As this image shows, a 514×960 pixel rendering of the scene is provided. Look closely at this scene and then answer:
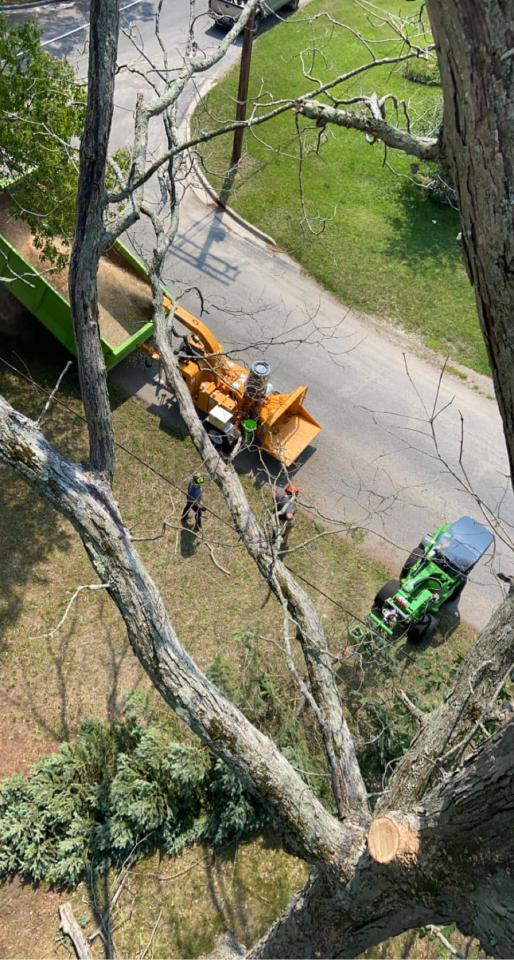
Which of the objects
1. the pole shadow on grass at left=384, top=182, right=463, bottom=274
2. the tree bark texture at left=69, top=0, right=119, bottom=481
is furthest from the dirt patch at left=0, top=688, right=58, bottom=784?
the pole shadow on grass at left=384, top=182, right=463, bottom=274

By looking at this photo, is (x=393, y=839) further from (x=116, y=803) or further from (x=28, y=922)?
(x=28, y=922)

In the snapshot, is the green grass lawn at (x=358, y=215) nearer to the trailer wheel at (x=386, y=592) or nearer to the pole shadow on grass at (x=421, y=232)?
the pole shadow on grass at (x=421, y=232)

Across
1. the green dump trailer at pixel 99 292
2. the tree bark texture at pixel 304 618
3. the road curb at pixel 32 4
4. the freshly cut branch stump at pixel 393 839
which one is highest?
the road curb at pixel 32 4

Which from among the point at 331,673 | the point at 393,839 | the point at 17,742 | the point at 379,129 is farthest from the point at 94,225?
the point at 17,742

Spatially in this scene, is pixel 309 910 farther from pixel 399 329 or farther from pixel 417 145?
pixel 399 329

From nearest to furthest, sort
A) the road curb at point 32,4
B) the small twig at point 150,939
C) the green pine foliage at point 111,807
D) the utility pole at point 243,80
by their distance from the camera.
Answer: the small twig at point 150,939 < the green pine foliage at point 111,807 < the utility pole at point 243,80 < the road curb at point 32,4

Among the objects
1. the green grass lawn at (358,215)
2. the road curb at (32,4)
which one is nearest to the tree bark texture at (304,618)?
the green grass lawn at (358,215)
